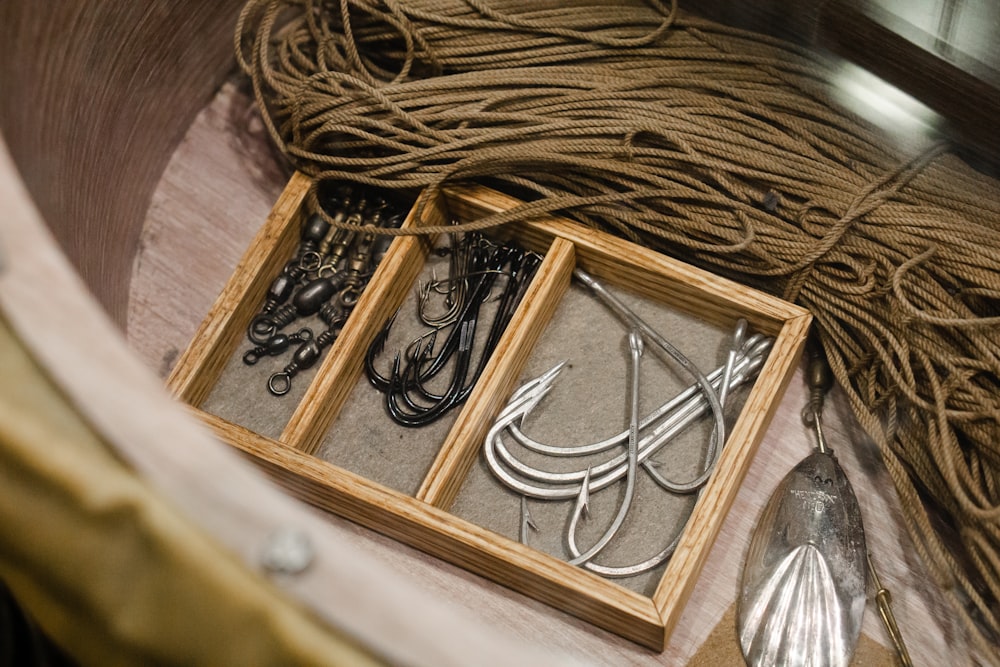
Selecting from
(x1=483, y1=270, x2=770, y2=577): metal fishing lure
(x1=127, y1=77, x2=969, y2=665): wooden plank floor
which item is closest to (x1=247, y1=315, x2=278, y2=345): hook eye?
(x1=127, y1=77, x2=969, y2=665): wooden plank floor

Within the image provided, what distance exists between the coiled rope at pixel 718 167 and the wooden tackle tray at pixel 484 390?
57 millimetres

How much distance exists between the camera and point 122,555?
2.78ft

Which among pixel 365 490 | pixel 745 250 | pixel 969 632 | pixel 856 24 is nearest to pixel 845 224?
pixel 745 250

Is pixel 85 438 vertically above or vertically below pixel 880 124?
below

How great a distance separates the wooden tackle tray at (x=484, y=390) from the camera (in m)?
1.26

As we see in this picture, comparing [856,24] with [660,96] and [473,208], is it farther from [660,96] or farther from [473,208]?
[473,208]

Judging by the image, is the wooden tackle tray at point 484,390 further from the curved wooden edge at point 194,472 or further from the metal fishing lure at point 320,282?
the curved wooden edge at point 194,472

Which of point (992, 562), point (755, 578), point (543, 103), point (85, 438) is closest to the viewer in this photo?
point (85, 438)

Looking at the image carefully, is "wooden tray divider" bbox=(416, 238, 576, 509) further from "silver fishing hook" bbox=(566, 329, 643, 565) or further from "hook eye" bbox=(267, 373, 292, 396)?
"hook eye" bbox=(267, 373, 292, 396)

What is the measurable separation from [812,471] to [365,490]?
59 centimetres

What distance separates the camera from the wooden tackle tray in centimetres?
126

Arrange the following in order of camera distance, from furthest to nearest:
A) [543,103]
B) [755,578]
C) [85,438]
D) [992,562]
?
[543,103] → [755,578] → [992,562] → [85,438]

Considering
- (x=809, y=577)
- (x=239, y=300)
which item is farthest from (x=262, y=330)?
(x=809, y=577)

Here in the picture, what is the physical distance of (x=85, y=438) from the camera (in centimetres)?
83
